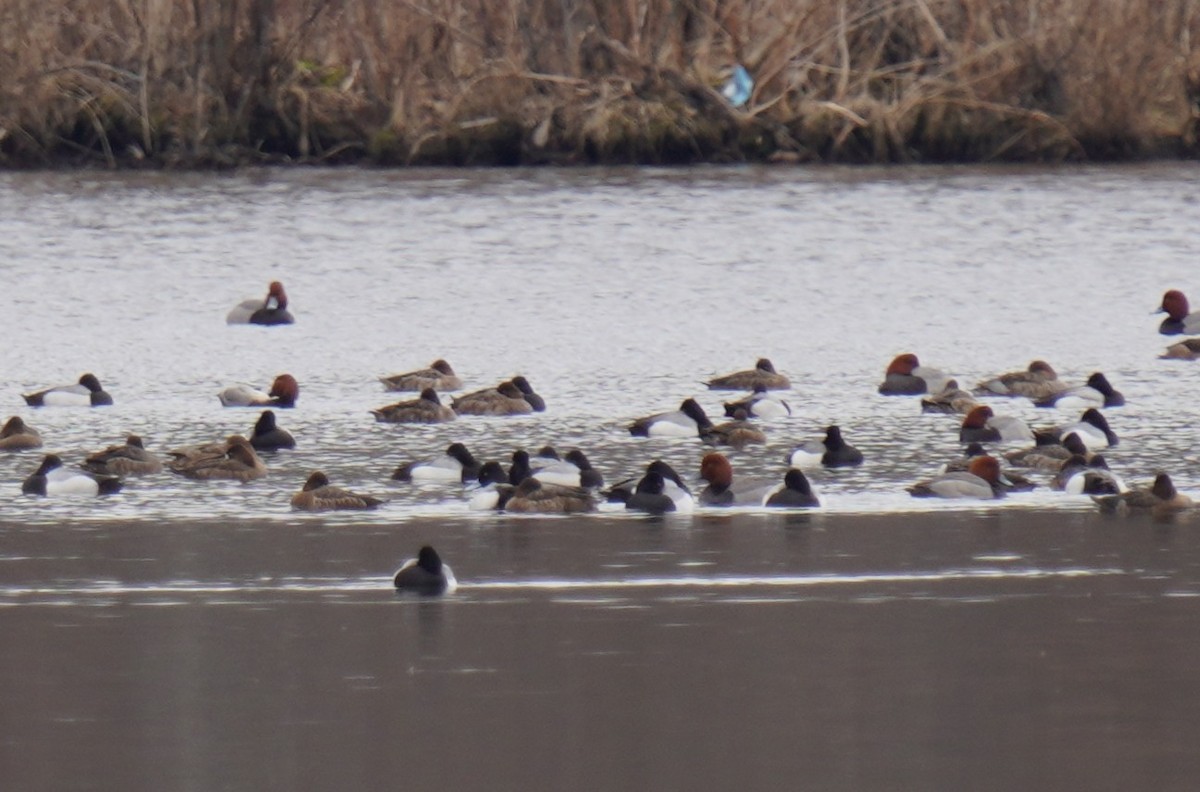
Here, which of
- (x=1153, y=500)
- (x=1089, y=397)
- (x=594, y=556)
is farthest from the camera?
(x=1089, y=397)

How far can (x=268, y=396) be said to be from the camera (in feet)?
51.5

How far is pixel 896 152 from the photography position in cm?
3123

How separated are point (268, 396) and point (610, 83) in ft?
→ 51.4

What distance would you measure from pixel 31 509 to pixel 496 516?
223 centimetres

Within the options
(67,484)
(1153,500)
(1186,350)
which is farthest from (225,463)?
(1186,350)

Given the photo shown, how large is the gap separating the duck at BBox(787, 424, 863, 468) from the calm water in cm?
14

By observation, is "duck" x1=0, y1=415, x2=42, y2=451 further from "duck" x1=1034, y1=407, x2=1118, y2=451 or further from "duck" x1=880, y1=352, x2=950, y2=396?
"duck" x1=1034, y1=407, x2=1118, y2=451

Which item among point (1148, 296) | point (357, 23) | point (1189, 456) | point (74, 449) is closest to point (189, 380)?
point (74, 449)

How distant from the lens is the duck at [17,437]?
44.8ft

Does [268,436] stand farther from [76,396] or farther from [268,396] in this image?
[76,396]

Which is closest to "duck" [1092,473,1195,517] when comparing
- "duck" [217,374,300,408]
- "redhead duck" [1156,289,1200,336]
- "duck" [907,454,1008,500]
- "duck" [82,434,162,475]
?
"duck" [907,454,1008,500]

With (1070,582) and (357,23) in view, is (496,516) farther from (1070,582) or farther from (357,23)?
(357,23)

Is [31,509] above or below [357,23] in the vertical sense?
below

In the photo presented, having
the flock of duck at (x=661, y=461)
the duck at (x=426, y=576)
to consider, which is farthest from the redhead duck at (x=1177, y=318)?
the duck at (x=426, y=576)
